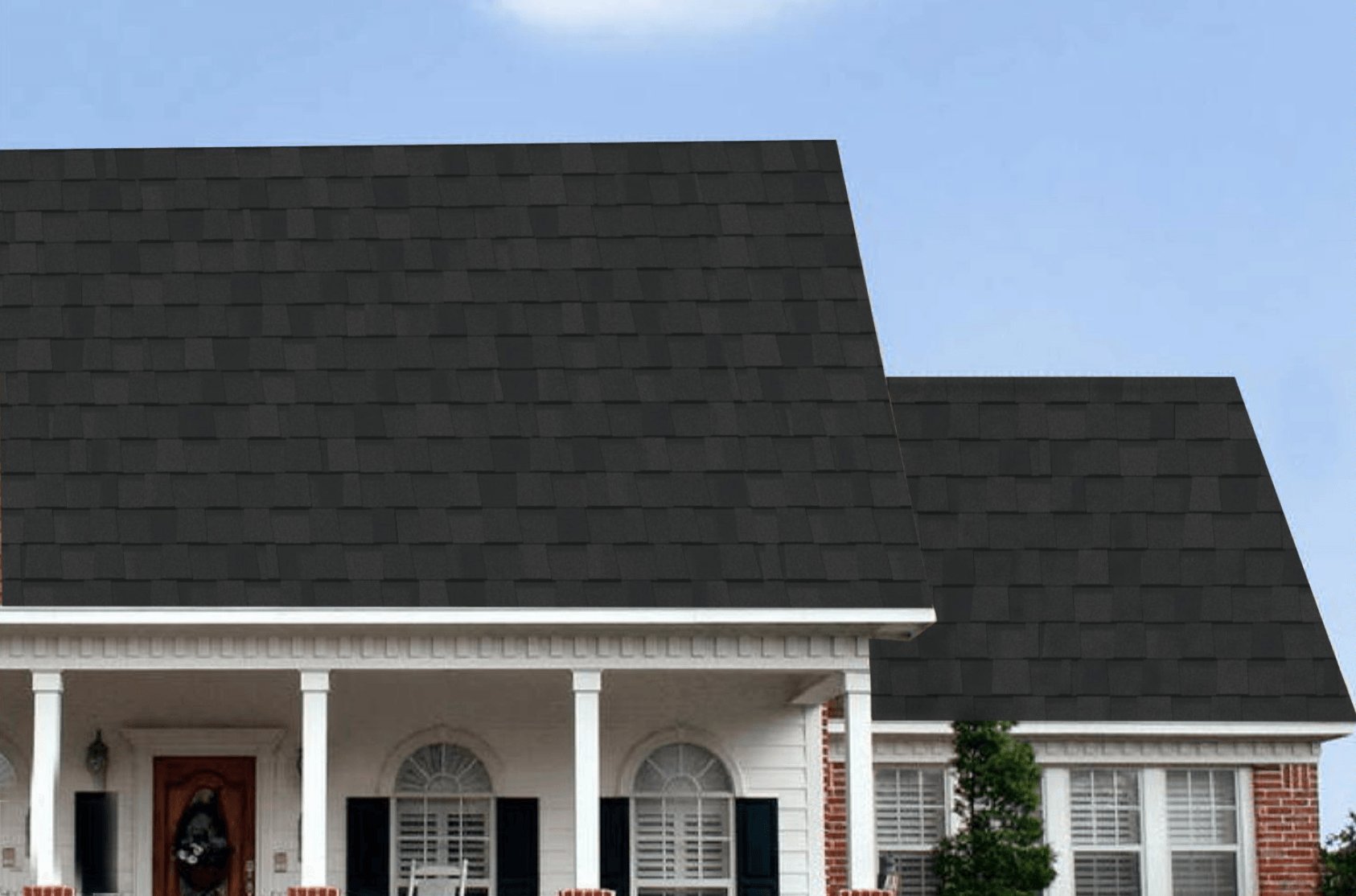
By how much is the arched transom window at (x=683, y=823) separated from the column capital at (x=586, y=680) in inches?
113

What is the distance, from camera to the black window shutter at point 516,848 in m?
23.5

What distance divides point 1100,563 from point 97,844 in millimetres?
10686

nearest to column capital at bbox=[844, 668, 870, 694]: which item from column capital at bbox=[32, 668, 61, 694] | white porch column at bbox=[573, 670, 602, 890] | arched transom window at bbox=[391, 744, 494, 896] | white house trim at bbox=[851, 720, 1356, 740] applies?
white porch column at bbox=[573, 670, 602, 890]

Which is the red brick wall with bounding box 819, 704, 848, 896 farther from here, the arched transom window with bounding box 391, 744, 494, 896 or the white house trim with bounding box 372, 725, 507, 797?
the arched transom window with bounding box 391, 744, 494, 896

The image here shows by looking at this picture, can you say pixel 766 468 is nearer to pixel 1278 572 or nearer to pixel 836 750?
pixel 836 750

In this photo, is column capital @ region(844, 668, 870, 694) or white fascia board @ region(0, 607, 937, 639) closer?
white fascia board @ region(0, 607, 937, 639)

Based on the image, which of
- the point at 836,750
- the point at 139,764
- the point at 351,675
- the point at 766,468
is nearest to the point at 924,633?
the point at 836,750

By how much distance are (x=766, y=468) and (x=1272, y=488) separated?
23.3 feet

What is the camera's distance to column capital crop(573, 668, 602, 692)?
69.8 feet

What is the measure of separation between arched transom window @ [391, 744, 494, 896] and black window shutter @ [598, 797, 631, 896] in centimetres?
110

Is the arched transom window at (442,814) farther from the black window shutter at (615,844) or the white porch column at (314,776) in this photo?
the white porch column at (314,776)

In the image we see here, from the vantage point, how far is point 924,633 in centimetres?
2530

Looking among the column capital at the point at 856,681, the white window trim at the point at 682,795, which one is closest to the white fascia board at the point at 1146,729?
the white window trim at the point at 682,795

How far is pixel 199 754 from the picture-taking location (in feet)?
78.5
